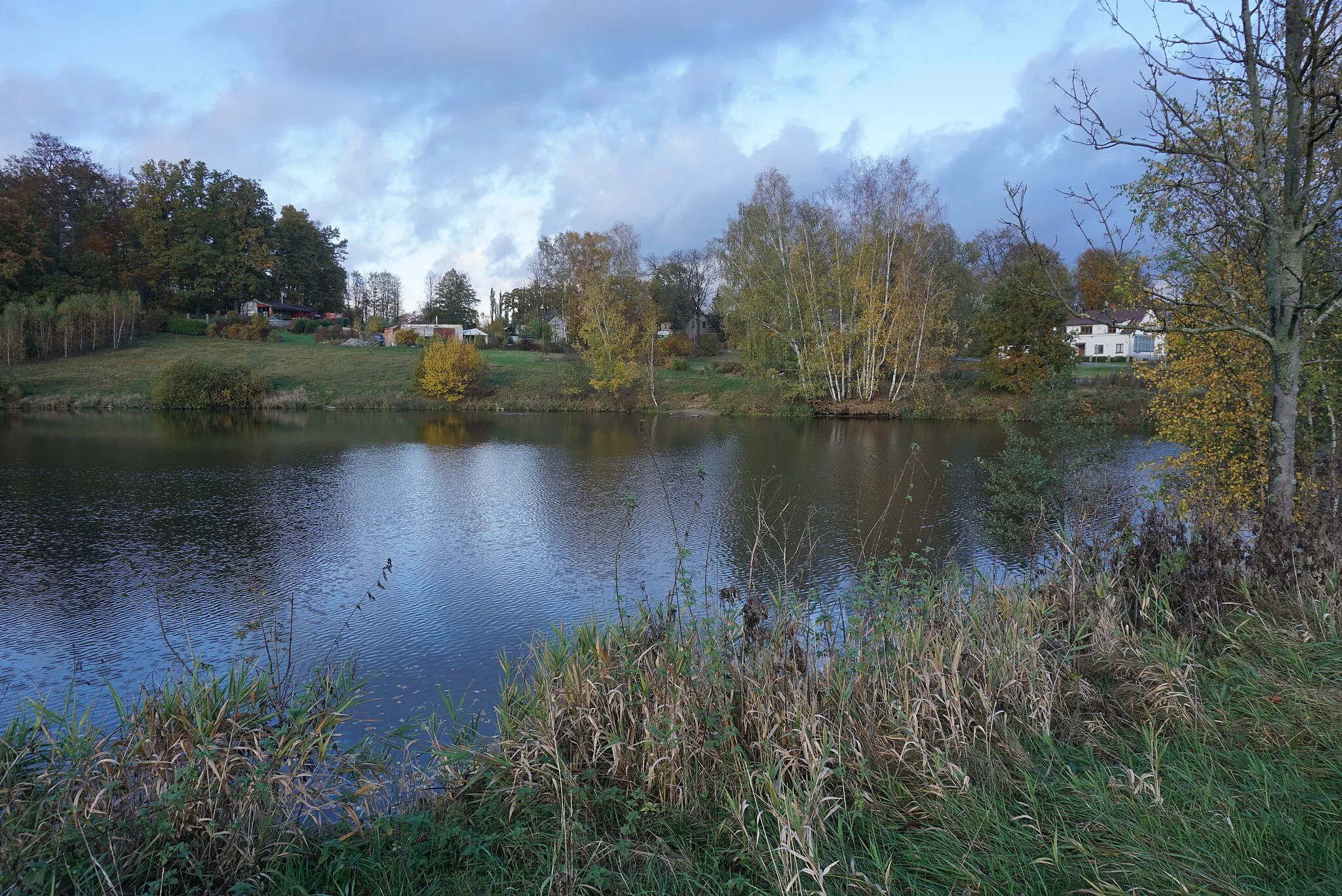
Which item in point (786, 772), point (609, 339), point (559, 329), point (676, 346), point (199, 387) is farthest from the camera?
point (559, 329)

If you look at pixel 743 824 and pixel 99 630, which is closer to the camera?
pixel 743 824

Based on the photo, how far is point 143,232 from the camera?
6003 cm

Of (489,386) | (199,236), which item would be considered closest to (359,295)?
(199,236)

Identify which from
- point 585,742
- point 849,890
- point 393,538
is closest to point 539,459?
point 393,538

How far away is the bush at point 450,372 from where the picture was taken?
4416cm

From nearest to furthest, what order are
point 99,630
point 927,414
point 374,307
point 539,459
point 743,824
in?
1. point 743,824
2. point 99,630
3. point 539,459
4. point 927,414
5. point 374,307

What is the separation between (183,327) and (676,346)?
3728cm

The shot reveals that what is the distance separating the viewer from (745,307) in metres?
40.8

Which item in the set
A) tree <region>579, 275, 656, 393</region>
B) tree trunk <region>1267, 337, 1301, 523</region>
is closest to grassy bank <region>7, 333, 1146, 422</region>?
tree <region>579, 275, 656, 393</region>

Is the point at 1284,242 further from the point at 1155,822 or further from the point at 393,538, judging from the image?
the point at 393,538

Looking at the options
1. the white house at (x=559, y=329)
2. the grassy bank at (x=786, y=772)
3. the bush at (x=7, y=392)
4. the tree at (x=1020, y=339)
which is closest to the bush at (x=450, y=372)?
the white house at (x=559, y=329)

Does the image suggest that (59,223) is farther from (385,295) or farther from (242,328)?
(385,295)

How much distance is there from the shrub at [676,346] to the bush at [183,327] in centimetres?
3500

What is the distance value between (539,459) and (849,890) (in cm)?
2175
